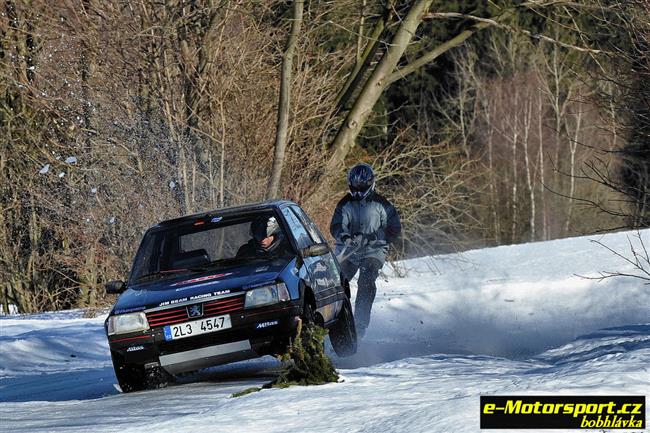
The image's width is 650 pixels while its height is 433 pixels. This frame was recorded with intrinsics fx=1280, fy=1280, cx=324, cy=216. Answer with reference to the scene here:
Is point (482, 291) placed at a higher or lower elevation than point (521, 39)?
lower

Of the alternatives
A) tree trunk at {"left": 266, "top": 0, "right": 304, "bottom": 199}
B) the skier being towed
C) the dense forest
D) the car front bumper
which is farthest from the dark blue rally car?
tree trunk at {"left": 266, "top": 0, "right": 304, "bottom": 199}

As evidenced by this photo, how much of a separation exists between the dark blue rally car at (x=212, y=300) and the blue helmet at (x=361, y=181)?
2470mm

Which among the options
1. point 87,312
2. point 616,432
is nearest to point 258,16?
point 87,312

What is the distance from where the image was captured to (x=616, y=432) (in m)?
6.12

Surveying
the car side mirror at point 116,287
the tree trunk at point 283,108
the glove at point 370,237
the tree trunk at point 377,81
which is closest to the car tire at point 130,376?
the car side mirror at point 116,287

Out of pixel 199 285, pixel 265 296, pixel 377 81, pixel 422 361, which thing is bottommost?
pixel 422 361

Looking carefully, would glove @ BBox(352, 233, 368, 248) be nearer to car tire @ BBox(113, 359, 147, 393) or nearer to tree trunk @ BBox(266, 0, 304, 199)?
car tire @ BBox(113, 359, 147, 393)

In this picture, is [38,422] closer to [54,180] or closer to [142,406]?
[142,406]

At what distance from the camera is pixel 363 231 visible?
14500 mm

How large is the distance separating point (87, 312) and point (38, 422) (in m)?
13.5

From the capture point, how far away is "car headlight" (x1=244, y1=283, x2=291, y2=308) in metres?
10.5

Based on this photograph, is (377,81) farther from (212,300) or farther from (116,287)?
(212,300)

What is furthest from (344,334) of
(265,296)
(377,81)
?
(377,81)

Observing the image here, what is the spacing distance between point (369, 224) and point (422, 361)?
12.2ft
